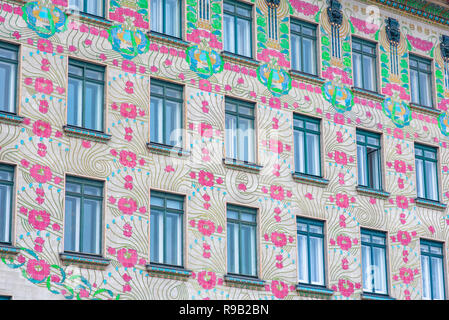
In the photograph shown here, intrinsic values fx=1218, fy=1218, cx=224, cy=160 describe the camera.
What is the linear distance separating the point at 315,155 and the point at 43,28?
9.94 m

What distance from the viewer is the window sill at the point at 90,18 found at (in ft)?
115

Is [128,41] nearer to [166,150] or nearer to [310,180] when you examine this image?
[166,150]

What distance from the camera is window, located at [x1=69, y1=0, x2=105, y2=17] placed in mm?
35344

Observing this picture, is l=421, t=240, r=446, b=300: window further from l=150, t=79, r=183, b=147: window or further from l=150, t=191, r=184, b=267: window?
l=150, t=79, r=183, b=147: window

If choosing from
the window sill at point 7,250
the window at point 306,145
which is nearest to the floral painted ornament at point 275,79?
the window at point 306,145

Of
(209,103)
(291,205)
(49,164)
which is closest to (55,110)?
(49,164)

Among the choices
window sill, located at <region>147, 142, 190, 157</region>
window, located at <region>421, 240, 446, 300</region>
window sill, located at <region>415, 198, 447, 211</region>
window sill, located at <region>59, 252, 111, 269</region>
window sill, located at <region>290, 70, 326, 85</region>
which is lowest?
window sill, located at <region>59, 252, 111, 269</region>

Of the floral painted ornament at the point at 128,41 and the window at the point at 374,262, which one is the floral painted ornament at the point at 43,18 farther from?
the window at the point at 374,262

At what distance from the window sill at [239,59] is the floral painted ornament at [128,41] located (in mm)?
2721

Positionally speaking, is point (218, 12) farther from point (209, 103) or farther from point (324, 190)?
point (324, 190)

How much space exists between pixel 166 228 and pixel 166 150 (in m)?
2.30

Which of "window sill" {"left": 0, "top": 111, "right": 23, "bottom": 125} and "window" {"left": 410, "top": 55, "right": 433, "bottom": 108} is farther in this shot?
"window" {"left": 410, "top": 55, "right": 433, "bottom": 108}

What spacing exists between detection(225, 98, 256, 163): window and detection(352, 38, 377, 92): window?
5.04m

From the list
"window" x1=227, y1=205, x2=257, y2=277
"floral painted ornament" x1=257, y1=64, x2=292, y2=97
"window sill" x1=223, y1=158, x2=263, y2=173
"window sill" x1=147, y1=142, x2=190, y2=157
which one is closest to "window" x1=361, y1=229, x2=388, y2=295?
"window" x1=227, y1=205, x2=257, y2=277
